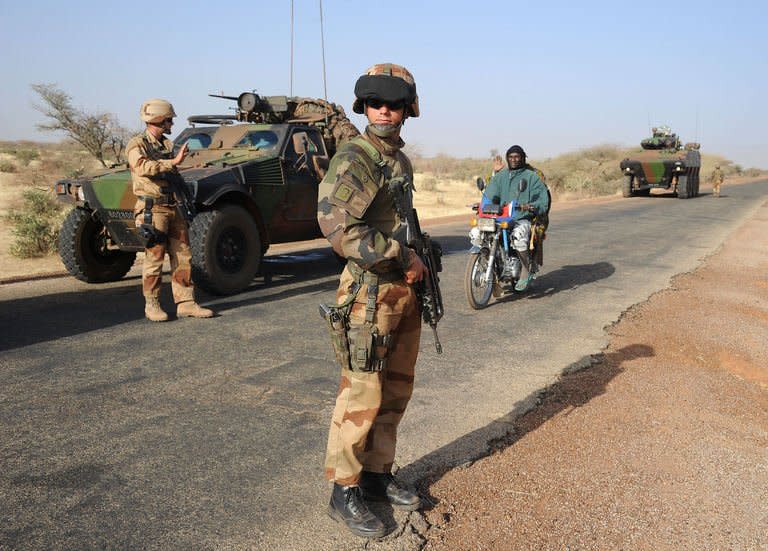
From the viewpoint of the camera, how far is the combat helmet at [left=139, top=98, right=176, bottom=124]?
579 cm

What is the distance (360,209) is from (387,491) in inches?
48.8

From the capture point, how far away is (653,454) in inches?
134


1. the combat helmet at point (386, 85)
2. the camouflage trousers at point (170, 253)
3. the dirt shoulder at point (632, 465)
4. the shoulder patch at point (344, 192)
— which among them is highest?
the combat helmet at point (386, 85)

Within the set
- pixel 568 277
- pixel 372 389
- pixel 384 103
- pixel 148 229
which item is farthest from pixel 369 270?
pixel 568 277

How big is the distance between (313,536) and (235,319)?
12.5ft

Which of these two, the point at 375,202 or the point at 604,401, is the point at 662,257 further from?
the point at 375,202

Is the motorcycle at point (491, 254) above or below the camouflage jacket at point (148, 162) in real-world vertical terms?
below

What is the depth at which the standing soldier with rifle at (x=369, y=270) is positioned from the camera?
8.16 ft

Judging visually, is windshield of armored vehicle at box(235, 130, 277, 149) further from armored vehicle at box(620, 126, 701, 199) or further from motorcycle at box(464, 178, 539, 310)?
armored vehicle at box(620, 126, 701, 199)

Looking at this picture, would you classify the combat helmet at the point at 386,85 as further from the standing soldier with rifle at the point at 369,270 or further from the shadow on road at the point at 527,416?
the shadow on road at the point at 527,416

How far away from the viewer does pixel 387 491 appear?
2852mm

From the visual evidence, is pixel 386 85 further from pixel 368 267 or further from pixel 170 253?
pixel 170 253

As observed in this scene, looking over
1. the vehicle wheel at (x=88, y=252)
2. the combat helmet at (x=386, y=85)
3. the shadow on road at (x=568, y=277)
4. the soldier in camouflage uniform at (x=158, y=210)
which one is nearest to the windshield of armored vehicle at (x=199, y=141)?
the vehicle wheel at (x=88, y=252)

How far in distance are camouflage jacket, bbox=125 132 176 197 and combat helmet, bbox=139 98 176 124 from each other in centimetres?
16
